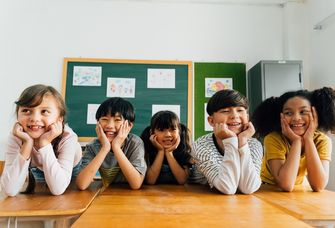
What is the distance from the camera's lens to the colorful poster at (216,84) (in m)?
2.89

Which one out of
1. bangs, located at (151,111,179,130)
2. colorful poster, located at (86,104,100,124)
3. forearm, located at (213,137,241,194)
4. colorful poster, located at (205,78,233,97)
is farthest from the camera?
colorful poster, located at (205,78,233,97)

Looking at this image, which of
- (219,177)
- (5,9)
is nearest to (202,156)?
(219,177)

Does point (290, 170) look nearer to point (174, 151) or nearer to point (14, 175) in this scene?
point (174, 151)

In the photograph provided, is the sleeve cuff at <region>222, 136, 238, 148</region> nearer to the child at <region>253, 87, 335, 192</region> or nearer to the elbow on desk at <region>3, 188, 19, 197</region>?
the child at <region>253, 87, 335, 192</region>

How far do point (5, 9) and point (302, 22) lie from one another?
3219 millimetres

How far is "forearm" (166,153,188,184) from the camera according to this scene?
139 cm

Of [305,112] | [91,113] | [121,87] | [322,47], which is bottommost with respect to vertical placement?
[305,112]

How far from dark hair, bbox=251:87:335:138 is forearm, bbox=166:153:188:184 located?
493mm

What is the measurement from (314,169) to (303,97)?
0.38m

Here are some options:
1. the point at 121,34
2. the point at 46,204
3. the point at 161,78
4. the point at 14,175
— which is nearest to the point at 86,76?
the point at 121,34

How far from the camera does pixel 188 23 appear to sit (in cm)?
300

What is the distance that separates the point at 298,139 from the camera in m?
1.25

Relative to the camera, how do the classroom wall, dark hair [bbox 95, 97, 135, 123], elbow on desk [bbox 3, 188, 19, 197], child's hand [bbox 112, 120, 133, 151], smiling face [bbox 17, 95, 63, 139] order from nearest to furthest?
elbow on desk [bbox 3, 188, 19, 197], smiling face [bbox 17, 95, 63, 139], child's hand [bbox 112, 120, 133, 151], dark hair [bbox 95, 97, 135, 123], the classroom wall

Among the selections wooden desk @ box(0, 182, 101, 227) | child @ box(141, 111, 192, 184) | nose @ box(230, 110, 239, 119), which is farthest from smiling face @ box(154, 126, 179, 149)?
wooden desk @ box(0, 182, 101, 227)
